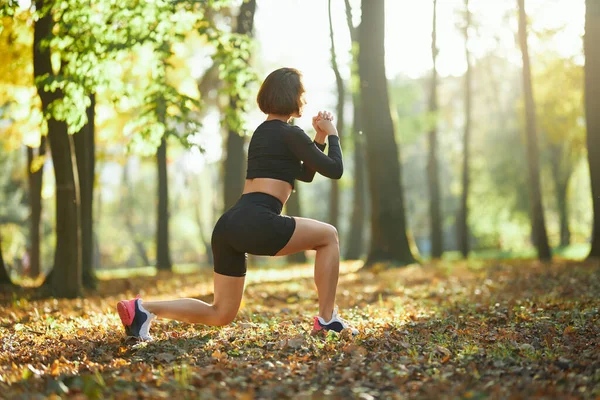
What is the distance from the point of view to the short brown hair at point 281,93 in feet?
17.9

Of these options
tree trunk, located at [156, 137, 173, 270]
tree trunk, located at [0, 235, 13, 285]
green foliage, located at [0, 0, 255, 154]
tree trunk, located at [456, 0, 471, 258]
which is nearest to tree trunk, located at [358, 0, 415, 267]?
green foliage, located at [0, 0, 255, 154]

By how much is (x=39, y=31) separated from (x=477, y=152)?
27.0m

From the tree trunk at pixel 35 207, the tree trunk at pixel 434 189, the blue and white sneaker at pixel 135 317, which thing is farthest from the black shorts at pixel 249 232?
the tree trunk at pixel 434 189

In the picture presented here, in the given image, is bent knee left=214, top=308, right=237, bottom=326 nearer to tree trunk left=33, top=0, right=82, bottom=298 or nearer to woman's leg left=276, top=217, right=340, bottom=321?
woman's leg left=276, top=217, right=340, bottom=321

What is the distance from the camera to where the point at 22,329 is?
6.65 metres

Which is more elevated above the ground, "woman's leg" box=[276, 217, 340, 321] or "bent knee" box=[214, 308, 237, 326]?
"woman's leg" box=[276, 217, 340, 321]

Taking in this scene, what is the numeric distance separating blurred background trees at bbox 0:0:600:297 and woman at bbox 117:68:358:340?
3838mm

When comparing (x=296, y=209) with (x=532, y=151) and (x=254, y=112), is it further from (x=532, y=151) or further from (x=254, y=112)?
(x=532, y=151)

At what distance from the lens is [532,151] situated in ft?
52.5

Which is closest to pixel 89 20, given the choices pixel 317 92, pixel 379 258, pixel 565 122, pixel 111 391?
pixel 111 391

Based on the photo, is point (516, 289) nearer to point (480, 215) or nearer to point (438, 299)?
point (438, 299)

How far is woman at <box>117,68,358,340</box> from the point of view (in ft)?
17.3

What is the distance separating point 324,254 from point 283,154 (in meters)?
0.94

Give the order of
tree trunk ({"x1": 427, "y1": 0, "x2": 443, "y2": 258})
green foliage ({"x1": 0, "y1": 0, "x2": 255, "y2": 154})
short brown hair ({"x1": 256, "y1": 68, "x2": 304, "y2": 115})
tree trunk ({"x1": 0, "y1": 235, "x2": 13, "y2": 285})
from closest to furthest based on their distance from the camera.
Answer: short brown hair ({"x1": 256, "y1": 68, "x2": 304, "y2": 115}) < green foliage ({"x1": 0, "y1": 0, "x2": 255, "y2": 154}) < tree trunk ({"x1": 0, "y1": 235, "x2": 13, "y2": 285}) < tree trunk ({"x1": 427, "y1": 0, "x2": 443, "y2": 258})
